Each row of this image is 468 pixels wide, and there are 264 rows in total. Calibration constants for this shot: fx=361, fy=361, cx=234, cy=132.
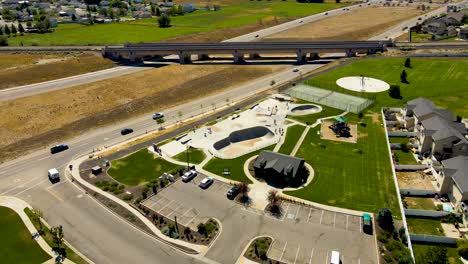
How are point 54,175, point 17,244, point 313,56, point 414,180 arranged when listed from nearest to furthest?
point 17,244 → point 414,180 → point 54,175 → point 313,56

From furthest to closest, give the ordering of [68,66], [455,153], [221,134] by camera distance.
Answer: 1. [68,66]
2. [221,134]
3. [455,153]

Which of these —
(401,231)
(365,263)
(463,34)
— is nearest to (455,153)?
(401,231)

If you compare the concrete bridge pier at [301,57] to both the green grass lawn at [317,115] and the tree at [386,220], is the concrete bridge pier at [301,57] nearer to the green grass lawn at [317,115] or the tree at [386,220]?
the green grass lawn at [317,115]

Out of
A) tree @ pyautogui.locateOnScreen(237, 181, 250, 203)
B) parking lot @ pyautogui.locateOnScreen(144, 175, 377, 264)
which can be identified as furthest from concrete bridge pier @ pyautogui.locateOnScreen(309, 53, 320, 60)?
tree @ pyautogui.locateOnScreen(237, 181, 250, 203)

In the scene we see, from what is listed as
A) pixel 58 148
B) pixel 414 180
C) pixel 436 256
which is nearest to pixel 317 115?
pixel 414 180

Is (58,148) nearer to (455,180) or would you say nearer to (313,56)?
(455,180)

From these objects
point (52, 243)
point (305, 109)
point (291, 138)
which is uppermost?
point (305, 109)

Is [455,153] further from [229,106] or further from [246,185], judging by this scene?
[229,106]

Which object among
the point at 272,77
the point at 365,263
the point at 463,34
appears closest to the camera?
the point at 365,263
